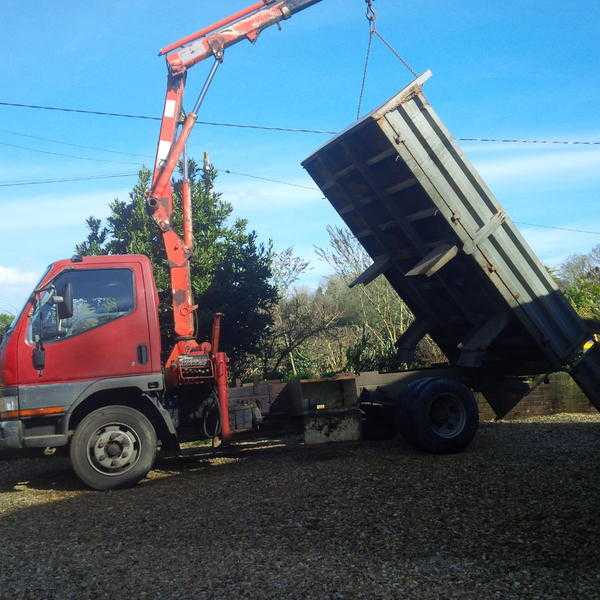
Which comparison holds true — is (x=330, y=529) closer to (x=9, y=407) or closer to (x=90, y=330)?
(x=90, y=330)

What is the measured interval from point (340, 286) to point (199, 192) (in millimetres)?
6989

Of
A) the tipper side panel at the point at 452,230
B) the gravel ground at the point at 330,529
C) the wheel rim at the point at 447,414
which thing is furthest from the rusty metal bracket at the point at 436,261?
the gravel ground at the point at 330,529

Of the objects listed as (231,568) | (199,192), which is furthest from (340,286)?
(231,568)

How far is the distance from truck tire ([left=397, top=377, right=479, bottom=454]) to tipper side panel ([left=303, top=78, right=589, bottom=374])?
1.44ft

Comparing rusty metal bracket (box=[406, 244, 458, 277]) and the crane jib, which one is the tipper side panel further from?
the crane jib

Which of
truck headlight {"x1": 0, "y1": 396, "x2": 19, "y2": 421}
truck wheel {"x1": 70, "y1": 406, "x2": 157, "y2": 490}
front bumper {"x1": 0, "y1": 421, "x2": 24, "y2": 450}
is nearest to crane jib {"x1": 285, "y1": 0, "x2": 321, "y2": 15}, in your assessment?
truck wheel {"x1": 70, "y1": 406, "x2": 157, "y2": 490}

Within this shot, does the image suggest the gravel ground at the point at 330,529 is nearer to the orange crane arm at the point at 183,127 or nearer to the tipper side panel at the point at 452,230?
the tipper side panel at the point at 452,230

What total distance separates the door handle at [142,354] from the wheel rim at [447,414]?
3339mm

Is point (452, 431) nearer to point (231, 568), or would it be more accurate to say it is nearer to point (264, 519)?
point (264, 519)

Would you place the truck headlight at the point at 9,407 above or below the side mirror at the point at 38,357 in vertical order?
below

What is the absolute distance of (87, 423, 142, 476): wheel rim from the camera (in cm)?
715

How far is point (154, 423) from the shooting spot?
7.71 m

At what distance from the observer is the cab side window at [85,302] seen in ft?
23.4

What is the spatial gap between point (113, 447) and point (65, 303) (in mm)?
1671
